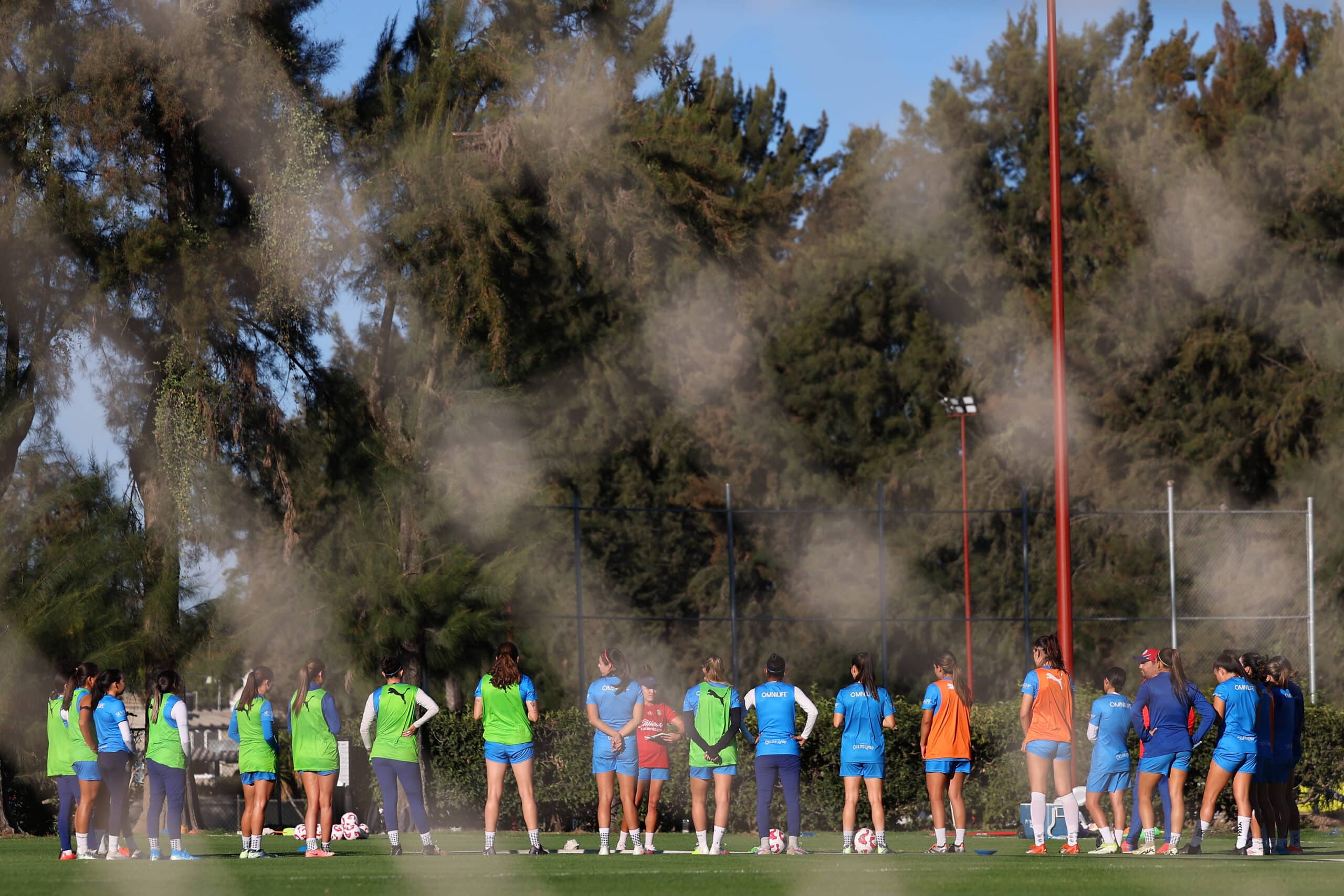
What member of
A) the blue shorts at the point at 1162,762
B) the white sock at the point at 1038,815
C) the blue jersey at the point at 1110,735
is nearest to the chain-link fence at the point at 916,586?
the white sock at the point at 1038,815

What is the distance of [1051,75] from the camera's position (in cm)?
1928

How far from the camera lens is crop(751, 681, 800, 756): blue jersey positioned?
14.3m

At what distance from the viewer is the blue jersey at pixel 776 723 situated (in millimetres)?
14273

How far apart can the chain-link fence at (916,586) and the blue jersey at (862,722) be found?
20.2m

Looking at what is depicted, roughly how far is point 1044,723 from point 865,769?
1.61 m

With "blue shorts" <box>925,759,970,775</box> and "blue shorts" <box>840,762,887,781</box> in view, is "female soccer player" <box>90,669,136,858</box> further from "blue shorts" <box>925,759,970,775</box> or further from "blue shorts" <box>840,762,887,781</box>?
"blue shorts" <box>925,759,970,775</box>

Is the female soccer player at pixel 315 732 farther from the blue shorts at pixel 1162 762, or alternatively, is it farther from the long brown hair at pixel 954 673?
the blue shorts at pixel 1162 762

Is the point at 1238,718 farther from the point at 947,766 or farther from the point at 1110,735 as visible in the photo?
the point at 947,766

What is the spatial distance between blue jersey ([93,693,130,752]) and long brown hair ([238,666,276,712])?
113 centimetres

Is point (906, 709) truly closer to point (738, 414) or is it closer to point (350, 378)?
point (350, 378)

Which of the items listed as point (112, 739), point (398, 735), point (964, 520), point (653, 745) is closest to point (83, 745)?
point (112, 739)

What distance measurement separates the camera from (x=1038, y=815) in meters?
14.3

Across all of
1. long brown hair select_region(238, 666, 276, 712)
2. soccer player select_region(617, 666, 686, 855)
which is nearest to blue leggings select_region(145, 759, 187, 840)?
long brown hair select_region(238, 666, 276, 712)

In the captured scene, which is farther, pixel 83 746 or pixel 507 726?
pixel 83 746
